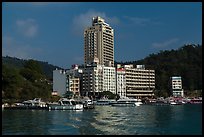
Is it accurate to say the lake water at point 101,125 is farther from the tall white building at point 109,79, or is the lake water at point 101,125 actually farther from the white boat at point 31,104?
the tall white building at point 109,79

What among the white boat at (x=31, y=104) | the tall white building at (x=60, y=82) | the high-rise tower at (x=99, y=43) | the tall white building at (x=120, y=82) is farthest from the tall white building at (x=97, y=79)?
the white boat at (x=31, y=104)

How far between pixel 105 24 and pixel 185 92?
22.4 meters

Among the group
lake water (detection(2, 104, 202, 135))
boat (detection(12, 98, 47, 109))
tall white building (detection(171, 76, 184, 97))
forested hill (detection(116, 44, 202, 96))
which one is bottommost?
lake water (detection(2, 104, 202, 135))

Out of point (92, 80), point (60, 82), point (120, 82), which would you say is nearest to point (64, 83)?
point (60, 82)

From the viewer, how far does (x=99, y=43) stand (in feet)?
228

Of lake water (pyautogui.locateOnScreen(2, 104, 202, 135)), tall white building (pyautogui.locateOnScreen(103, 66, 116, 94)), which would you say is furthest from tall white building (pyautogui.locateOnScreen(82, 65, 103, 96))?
lake water (pyautogui.locateOnScreen(2, 104, 202, 135))

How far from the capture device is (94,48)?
229ft

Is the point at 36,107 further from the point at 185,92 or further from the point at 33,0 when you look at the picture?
the point at 185,92

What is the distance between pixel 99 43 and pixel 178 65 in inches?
760

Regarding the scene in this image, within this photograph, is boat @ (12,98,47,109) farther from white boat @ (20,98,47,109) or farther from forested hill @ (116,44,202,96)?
forested hill @ (116,44,202,96)

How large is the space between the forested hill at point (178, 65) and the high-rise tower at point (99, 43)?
990 cm

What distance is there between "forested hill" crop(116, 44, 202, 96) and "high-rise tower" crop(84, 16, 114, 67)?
9896 millimetres

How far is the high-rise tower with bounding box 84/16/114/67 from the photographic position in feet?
228

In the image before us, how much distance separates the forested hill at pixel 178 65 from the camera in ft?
236
